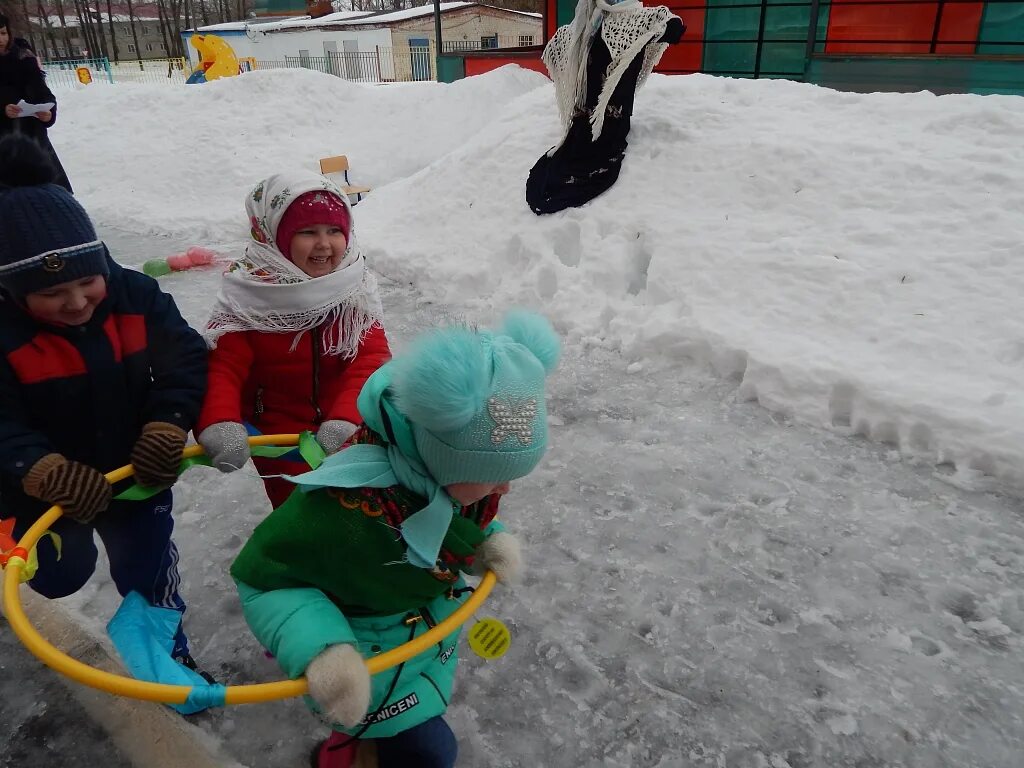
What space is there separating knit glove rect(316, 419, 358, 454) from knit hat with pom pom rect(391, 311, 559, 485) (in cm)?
75

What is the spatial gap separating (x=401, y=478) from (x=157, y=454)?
86 centimetres

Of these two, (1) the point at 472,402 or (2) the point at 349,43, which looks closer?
(1) the point at 472,402

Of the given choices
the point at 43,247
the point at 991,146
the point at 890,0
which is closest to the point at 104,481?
the point at 43,247

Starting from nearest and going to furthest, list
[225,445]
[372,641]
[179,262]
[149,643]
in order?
[372,641]
[149,643]
[225,445]
[179,262]

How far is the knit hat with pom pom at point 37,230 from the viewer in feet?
5.48

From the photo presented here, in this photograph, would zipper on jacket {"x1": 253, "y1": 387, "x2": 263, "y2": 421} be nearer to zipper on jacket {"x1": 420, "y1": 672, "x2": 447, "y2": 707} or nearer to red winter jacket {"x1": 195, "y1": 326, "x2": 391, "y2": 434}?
red winter jacket {"x1": 195, "y1": 326, "x2": 391, "y2": 434}

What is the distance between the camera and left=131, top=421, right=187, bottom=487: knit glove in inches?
72.3

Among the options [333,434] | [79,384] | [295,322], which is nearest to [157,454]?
[79,384]

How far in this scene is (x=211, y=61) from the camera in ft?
65.9

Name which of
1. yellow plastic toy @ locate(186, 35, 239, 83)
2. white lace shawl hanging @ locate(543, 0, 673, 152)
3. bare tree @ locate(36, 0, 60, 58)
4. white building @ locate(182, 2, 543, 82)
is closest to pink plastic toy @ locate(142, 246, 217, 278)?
white lace shawl hanging @ locate(543, 0, 673, 152)

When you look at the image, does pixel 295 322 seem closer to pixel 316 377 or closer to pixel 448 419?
pixel 316 377

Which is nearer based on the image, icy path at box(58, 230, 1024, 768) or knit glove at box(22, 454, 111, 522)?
knit glove at box(22, 454, 111, 522)

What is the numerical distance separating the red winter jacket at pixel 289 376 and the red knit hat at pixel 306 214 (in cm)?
30

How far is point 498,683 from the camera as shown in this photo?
90.9 inches
